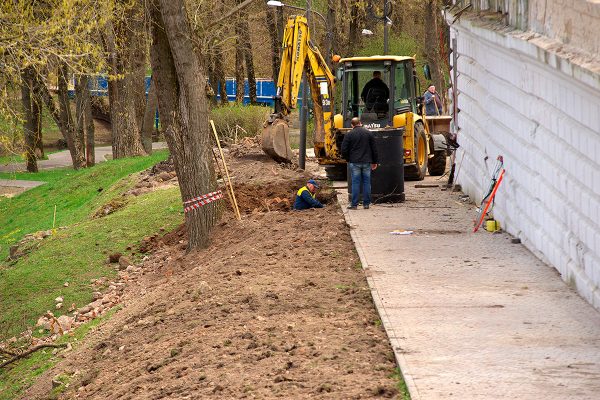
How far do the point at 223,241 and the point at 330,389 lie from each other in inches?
395

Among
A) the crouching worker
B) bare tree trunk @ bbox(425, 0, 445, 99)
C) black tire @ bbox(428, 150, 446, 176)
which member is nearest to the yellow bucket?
the crouching worker

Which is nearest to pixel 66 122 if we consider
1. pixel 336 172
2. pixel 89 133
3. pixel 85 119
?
pixel 89 133

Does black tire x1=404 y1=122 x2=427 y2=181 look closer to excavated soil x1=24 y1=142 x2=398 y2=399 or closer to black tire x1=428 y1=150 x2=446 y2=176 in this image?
black tire x1=428 y1=150 x2=446 y2=176

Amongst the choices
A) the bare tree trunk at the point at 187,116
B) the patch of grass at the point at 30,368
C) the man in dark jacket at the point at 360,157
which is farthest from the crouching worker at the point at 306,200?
the patch of grass at the point at 30,368

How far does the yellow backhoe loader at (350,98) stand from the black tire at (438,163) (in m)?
1.01

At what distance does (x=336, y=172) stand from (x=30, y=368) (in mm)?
12029

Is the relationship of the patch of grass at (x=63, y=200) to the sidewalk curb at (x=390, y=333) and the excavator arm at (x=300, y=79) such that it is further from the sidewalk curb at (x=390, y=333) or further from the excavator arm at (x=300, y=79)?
the sidewalk curb at (x=390, y=333)

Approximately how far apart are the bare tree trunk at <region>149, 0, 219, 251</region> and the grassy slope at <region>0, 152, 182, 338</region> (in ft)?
7.45

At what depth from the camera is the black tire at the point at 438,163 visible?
28.0 meters

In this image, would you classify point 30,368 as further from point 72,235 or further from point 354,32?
point 354,32

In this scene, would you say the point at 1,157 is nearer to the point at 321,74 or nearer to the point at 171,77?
the point at 321,74

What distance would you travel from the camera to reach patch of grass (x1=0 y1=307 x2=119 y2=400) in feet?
48.5

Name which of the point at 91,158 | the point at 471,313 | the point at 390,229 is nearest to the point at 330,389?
the point at 471,313

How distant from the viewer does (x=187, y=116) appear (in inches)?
763
